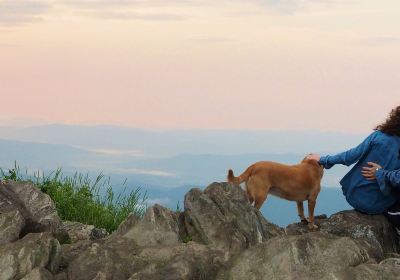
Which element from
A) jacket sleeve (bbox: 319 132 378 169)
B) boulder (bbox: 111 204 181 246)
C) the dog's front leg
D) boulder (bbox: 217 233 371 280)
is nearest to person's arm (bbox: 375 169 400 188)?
jacket sleeve (bbox: 319 132 378 169)

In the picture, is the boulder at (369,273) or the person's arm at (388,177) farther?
the person's arm at (388,177)

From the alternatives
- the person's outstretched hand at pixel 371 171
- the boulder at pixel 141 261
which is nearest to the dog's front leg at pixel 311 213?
the person's outstretched hand at pixel 371 171

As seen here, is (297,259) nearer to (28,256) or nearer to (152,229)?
(152,229)

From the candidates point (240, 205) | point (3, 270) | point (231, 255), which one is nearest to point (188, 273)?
point (231, 255)

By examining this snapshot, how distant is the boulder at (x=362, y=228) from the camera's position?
1424cm

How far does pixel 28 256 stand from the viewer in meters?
9.97

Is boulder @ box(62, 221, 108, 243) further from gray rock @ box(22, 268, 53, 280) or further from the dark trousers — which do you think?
the dark trousers

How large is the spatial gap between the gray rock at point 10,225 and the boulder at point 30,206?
0.29m

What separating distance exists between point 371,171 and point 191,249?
15.9 ft

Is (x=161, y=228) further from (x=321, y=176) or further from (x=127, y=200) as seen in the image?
(x=127, y=200)

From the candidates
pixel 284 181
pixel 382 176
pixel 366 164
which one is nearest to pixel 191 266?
pixel 284 181

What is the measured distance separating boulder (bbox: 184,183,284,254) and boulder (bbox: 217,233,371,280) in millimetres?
2596

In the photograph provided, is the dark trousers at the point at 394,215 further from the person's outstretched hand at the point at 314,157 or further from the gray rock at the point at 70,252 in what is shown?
the gray rock at the point at 70,252

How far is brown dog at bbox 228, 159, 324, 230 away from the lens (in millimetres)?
14250
